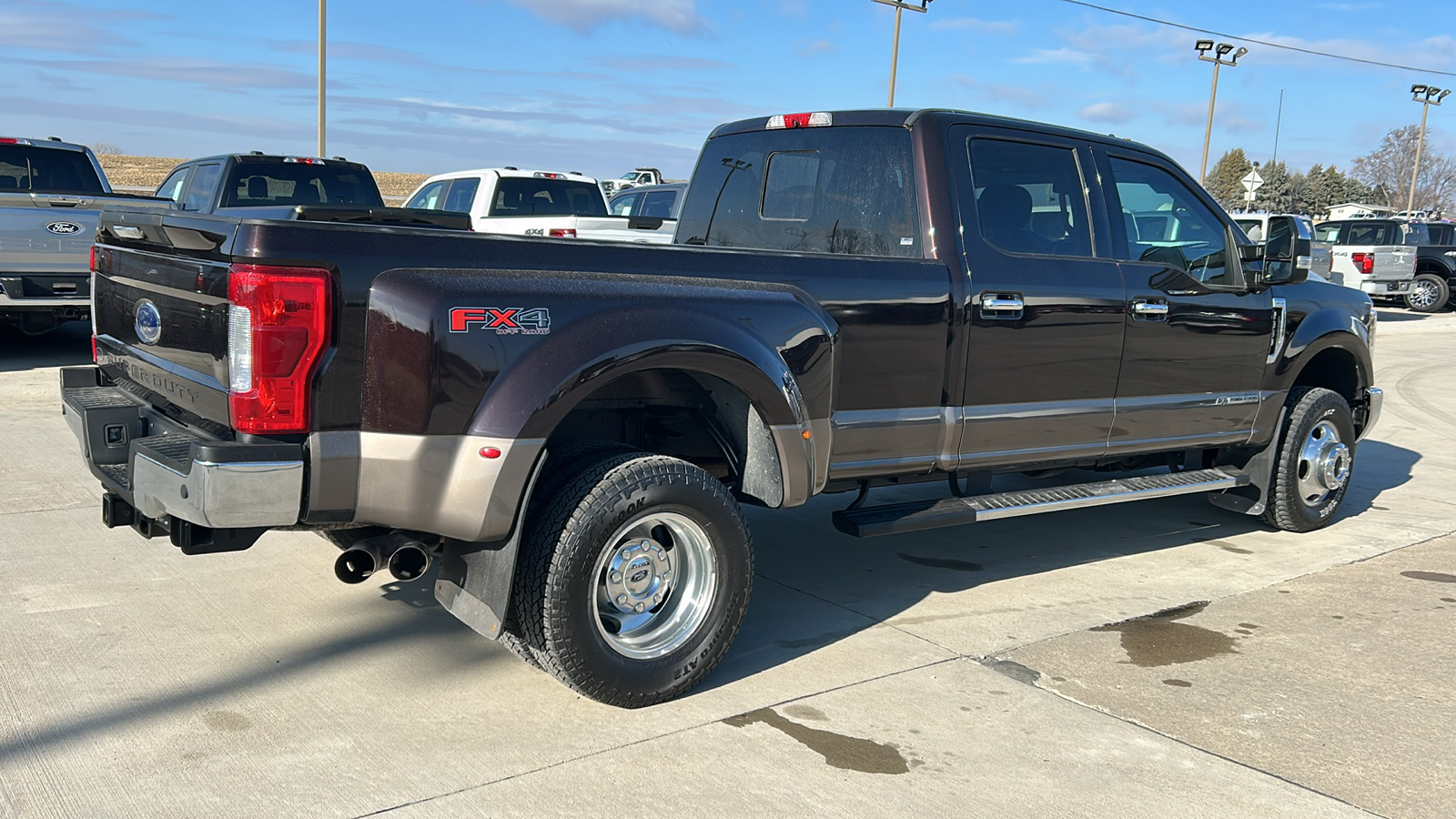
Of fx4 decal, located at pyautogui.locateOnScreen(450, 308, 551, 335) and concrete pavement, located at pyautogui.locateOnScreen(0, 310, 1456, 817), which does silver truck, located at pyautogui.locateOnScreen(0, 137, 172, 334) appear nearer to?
concrete pavement, located at pyautogui.locateOnScreen(0, 310, 1456, 817)

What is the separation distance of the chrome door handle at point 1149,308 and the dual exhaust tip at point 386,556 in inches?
129

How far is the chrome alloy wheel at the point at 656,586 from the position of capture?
3.76 metres

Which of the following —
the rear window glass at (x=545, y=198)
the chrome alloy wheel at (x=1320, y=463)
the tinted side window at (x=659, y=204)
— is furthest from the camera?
the tinted side window at (x=659, y=204)

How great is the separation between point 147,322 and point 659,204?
13640mm

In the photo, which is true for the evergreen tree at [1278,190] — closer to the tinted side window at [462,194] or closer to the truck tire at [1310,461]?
the tinted side window at [462,194]

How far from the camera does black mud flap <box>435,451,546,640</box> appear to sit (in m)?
3.44

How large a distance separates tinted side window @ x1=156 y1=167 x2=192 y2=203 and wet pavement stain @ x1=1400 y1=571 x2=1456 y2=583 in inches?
469

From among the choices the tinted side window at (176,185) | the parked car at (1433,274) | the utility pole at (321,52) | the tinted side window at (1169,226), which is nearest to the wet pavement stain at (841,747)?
the tinted side window at (1169,226)

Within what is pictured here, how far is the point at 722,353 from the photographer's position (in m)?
3.77

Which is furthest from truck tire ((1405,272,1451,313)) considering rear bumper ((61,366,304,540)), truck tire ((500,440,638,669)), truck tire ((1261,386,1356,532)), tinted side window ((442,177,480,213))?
rear bumper ((61,366,304,540))

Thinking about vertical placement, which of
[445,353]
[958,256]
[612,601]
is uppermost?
[958,256]

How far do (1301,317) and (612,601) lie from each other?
14.0 feet

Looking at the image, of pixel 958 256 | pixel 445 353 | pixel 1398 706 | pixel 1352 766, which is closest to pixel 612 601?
pixel 445 353

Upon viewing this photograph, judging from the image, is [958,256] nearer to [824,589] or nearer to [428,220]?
[824,589]
